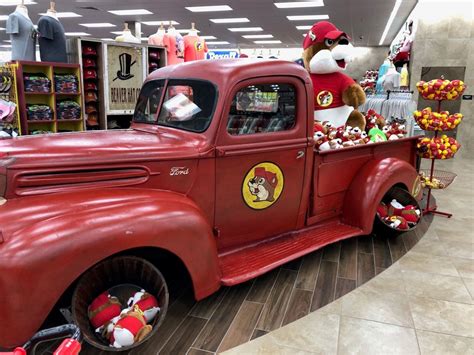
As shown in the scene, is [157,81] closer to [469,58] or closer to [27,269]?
[27,269]

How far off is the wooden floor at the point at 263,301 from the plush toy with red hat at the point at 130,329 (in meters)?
0.27

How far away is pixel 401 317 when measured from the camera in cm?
243

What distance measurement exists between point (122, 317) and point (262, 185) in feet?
4.13

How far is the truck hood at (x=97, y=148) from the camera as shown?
197 cm

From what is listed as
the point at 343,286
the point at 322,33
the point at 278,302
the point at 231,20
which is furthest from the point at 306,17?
the point at 278,302

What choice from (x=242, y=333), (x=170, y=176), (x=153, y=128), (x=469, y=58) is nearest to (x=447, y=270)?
(x=242, y=333)

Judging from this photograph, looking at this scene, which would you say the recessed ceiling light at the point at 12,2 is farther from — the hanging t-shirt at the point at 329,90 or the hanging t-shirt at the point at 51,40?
the hanging t-shirt at the point at 329,90

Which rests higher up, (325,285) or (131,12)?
(131,12)

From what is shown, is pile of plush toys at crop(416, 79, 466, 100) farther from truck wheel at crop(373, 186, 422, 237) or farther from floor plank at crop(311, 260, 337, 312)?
floor plank at crop(311, 260, 337, 312)

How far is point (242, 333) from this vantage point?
226 centimetres

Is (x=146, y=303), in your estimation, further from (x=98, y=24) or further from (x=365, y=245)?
(x=98, y=24)

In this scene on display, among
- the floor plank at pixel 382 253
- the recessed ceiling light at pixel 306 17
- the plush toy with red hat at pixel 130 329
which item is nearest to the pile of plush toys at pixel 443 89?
the floor plank at pixel 382 253

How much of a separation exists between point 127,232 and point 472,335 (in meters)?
2.06

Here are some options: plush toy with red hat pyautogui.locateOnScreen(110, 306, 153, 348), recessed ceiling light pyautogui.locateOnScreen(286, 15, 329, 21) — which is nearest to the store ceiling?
recessed ceiling light pyautogui.locateOnScreen(286, 15, 329, 21)
